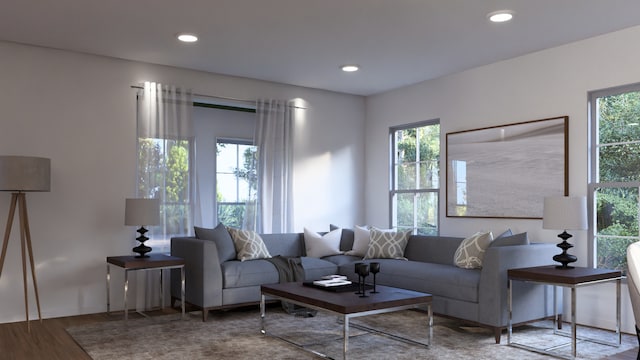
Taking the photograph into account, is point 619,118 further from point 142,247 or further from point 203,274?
point 142,247

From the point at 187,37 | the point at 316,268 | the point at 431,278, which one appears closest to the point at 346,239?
the point at 316,268

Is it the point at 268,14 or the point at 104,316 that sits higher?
the point at 268,14

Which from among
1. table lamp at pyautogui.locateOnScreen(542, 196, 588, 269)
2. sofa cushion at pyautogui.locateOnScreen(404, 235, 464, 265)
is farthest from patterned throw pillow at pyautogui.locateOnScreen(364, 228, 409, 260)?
table lamp at pyautogui.locateOnScreen(542, 196, 588, 269)

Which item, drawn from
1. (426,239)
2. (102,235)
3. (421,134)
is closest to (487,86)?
(421,134)

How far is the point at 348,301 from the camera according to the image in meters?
3.71

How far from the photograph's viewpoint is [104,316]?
5148 mm

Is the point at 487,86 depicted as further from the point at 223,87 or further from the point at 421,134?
the point at 223,87

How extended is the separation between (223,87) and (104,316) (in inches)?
102

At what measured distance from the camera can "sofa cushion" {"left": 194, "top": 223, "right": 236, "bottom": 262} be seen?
17.6 ft

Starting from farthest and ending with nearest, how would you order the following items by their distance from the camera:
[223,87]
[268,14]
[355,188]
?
[355,188], [223,87], [268,14]

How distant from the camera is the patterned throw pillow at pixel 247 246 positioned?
17.9ft

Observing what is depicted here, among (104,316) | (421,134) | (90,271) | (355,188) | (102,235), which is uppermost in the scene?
(421,134)

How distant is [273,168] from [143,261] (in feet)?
6.40

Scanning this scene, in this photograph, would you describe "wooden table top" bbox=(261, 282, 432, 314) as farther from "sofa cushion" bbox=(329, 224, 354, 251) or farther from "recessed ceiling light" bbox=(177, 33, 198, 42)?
"recessed ceiling light" bbox=(177, 33, 198, 42)
